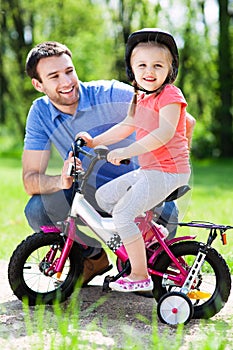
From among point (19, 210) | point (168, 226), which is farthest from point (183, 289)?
point (19, 210)

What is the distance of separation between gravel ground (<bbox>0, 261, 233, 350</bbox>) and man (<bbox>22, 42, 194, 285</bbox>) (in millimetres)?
369

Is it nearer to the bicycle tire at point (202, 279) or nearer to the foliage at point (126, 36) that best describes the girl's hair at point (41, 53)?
the bicycle tire at point (202, 279)

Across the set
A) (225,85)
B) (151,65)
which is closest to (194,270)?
(151,65)

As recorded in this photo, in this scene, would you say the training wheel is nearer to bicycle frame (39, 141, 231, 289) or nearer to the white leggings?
bicycle frame (39, 141, 231, 289)

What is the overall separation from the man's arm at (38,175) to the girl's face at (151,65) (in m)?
0.88

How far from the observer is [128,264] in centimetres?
356

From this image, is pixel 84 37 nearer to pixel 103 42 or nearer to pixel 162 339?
pixel 103 42

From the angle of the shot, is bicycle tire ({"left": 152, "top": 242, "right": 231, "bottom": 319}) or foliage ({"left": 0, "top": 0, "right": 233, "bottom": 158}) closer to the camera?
bicycle tire ({"left": 152, "top": 242, "right": 231, "bottom": 319})

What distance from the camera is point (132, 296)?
408cm

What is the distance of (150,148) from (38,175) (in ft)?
3.37

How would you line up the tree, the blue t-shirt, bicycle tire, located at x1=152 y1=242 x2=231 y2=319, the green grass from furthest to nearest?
1. the tree
2. the blue t-shirt
3. bicycle tire, located at x1=152 y1=242 x2=231 y2=319
4. the green grass

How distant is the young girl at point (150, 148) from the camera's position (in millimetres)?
3391

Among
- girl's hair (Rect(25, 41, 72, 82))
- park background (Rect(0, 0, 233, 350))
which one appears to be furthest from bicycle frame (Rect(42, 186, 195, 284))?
park background (Rect(0, 0, 233, 350))

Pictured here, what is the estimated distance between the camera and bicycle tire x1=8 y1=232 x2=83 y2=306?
146 inches
